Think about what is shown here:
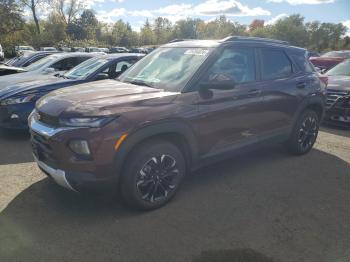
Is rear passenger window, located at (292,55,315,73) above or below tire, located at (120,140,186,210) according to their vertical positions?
above

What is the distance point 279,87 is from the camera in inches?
188

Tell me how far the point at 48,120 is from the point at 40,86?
306 centimetres

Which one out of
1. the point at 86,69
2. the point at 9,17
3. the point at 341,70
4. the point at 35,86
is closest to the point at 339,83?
the point at 341,70

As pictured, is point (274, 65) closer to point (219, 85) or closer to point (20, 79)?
point (219, 85)

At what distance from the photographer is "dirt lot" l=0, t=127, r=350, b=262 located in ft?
9.95

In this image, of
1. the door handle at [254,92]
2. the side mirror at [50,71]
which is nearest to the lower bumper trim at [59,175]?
the door handle at [254,92]

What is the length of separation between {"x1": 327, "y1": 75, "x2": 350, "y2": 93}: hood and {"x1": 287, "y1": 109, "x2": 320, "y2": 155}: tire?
7.84 feet

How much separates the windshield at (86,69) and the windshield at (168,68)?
2.36m

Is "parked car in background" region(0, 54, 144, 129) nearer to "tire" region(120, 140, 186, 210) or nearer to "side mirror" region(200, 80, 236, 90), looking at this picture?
"tire" region(120, 140, 186, 210)

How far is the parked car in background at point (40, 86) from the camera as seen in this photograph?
5.89m

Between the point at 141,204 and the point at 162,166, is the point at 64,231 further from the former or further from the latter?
the point at 162,166

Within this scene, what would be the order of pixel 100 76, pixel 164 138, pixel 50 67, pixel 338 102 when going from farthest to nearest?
pixel 50 67, pixel 338 102, pixel 100 76, pixel 164 138

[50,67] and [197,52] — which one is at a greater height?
[197,52]

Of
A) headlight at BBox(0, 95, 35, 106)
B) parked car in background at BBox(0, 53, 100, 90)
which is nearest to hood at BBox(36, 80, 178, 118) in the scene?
headlight at BBox(0, 95, 35, 106)
